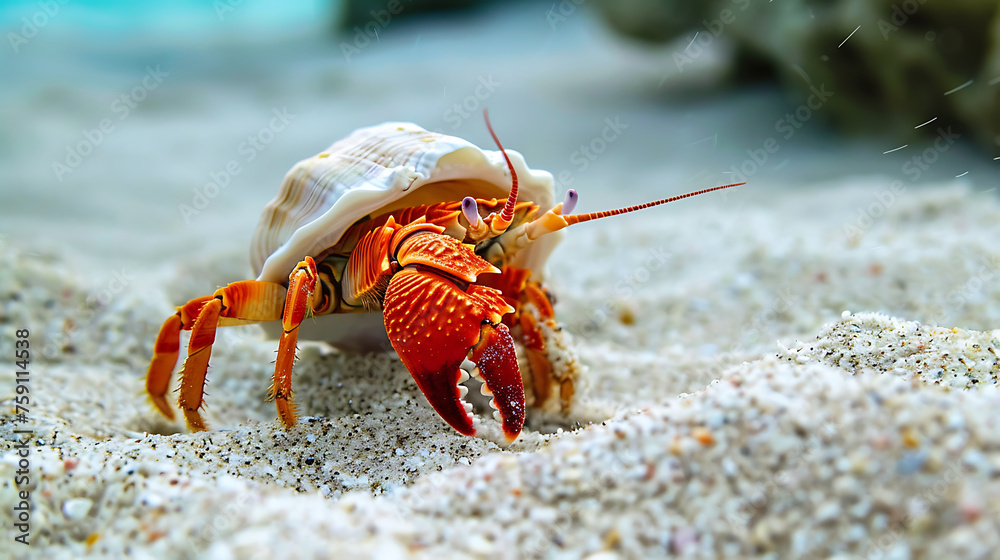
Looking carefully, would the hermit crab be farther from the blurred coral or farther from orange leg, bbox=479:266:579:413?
the blurred coral

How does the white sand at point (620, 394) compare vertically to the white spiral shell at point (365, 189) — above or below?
below

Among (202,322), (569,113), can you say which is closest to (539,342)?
(202,322)

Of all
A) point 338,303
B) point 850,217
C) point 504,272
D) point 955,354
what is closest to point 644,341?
point 504,272

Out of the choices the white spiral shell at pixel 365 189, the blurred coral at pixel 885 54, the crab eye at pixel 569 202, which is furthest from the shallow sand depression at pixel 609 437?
the blurred coral at pixel 885 54

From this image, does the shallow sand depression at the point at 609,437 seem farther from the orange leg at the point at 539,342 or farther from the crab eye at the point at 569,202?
the crab eye at the point at 569,202

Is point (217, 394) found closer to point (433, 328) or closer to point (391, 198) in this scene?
point (391, 198)

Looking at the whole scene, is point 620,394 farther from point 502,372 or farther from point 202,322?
point 202,322
